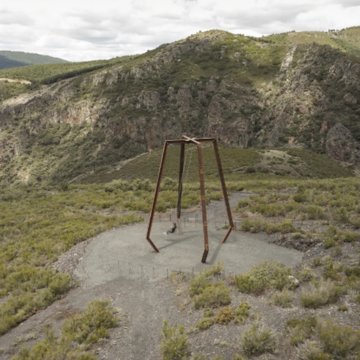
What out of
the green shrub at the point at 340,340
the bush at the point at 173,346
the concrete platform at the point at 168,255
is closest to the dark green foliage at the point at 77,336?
the bush at the point at 173,346

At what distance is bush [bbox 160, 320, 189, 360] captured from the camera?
7262mm

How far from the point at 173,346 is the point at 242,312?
2439 millimetres

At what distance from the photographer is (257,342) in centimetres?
711

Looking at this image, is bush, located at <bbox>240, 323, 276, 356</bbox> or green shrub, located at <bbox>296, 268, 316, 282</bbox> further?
green shrub, located at <bbox>296, 268, 316, 282</bbox>

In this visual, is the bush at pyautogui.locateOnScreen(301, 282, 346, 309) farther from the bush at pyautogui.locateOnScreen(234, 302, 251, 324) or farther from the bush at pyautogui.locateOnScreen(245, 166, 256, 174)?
the bush at pyautogui.locateOnScreen(245, 166, 256, 174)

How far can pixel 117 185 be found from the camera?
98.4 feet

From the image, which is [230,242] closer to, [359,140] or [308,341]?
[308,341]

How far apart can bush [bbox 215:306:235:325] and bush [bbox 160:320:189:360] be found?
1.21m

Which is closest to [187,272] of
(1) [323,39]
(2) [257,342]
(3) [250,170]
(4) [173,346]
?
(4) [173,346]

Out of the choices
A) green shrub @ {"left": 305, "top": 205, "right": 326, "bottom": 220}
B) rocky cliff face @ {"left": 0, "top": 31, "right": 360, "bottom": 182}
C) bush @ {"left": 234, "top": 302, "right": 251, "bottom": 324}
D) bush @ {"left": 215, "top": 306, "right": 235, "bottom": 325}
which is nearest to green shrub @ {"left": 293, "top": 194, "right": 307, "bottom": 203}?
green shrub @ {"left": 305, "top": 205, "right": 326, "bottom": 220}

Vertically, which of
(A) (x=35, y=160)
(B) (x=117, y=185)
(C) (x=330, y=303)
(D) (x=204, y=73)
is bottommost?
(A) (x=35, y=160)

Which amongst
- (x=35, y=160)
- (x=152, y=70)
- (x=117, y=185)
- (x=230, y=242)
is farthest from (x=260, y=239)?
(x=152, y=70)

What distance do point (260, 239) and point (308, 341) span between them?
769 centimetres

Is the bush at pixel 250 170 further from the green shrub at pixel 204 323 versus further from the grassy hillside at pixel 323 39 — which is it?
the grassy hillside at pixel 323 39
